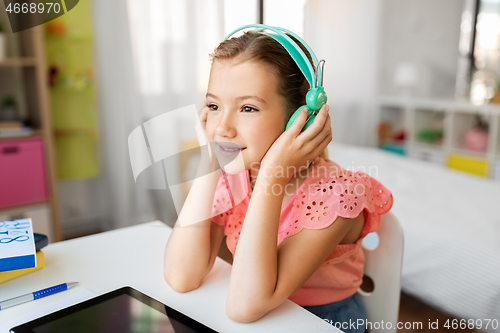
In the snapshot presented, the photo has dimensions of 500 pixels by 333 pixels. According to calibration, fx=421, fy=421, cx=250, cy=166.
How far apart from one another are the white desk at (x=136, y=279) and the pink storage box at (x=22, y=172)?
3.96 ft

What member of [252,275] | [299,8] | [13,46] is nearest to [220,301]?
[252,275]

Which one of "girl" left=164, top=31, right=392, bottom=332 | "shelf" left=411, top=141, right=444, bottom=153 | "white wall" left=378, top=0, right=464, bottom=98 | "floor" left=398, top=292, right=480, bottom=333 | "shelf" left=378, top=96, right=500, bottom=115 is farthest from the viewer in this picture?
"white wall" left=378, top=0, right=464, bottom=98

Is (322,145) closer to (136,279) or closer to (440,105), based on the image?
(136,279)

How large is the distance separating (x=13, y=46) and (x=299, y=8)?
156 centimetres

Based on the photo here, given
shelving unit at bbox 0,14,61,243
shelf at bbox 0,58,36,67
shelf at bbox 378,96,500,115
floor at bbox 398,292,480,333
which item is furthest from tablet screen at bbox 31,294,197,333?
shelf at bbox 378,96,500,115

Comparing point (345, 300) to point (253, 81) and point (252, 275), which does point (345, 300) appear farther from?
point (253, 81)

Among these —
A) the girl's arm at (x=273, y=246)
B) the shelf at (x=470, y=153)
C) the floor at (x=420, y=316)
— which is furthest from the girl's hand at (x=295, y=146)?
the shelf at (x=470, y=153)

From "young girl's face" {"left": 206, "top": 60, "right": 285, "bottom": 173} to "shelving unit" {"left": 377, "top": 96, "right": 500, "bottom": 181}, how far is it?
2.37 meters

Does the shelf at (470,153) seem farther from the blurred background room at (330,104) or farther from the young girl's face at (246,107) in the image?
the young girl's face at (246,107)

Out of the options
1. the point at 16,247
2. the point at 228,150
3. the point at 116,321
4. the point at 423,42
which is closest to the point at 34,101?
the point at 16,247

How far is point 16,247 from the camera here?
671 millimetres

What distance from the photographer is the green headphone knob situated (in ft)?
2.09

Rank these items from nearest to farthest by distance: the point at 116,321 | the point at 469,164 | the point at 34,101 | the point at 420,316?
the point at 116,321 → the point at 420,316 → the point at 34,101 → the point at 469,164

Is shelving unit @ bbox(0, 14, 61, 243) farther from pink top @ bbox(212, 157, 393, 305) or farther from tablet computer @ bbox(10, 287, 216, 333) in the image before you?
tablet computer @ bbox(10, 287, 216, 333)
